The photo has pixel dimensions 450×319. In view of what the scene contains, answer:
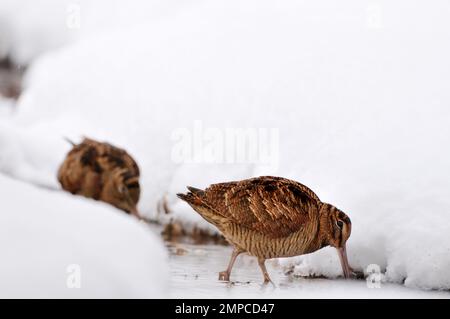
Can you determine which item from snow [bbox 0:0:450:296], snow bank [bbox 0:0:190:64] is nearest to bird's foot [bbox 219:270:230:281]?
snow [bbox 0:0:450:296]

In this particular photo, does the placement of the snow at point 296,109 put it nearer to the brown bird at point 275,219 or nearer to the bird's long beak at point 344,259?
the bird's long beak at point 344,259

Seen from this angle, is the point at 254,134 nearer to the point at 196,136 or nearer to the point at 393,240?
the point at 196,136

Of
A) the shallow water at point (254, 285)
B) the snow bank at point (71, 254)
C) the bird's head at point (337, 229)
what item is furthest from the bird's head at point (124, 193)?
the snow bank at point (71, 254)

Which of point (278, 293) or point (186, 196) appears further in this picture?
point (186, 196)

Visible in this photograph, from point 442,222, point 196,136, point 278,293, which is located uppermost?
point 196,136

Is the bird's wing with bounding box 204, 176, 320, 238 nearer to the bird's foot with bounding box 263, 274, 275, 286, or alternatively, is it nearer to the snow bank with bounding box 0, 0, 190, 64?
the bird's foot with bounding box 263, 274, 275, 286
